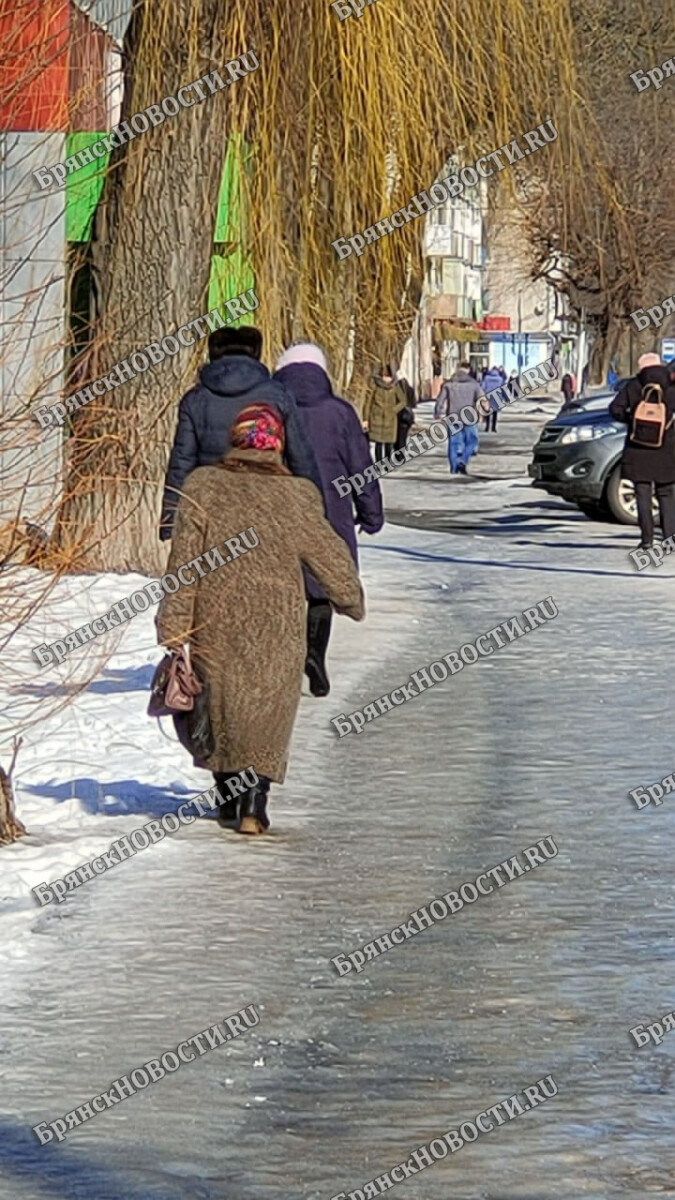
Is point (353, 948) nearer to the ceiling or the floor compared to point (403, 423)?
nearer to the ceiling

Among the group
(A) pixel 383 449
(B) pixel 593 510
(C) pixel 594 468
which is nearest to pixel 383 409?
(A) pixel 383 449

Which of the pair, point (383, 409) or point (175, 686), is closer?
point (175, 686)

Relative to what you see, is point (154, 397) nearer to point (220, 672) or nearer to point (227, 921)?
point (220, 672)

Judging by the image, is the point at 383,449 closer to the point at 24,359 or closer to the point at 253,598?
the point at 253,598

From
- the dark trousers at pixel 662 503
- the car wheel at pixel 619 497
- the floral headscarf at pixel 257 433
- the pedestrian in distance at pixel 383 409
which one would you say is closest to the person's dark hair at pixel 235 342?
the floral headscarf at pixel 257 433

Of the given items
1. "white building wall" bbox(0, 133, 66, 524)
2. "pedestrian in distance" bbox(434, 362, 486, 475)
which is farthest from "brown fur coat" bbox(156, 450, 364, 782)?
"pedestrian in distance" bbox(434, 362, 486, 475)

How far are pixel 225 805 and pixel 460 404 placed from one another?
2703 centimetres

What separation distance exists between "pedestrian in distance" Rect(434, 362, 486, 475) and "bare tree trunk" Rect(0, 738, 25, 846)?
26.9 m

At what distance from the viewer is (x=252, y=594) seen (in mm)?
8867

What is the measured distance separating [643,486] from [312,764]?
9.29 m

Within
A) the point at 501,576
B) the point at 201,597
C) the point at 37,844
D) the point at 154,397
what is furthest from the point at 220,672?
the point at 501,576

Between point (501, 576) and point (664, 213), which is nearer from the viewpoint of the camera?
point (501, 576)

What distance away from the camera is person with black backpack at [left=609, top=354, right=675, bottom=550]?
63.3 ft

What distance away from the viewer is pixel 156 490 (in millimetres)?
15719
